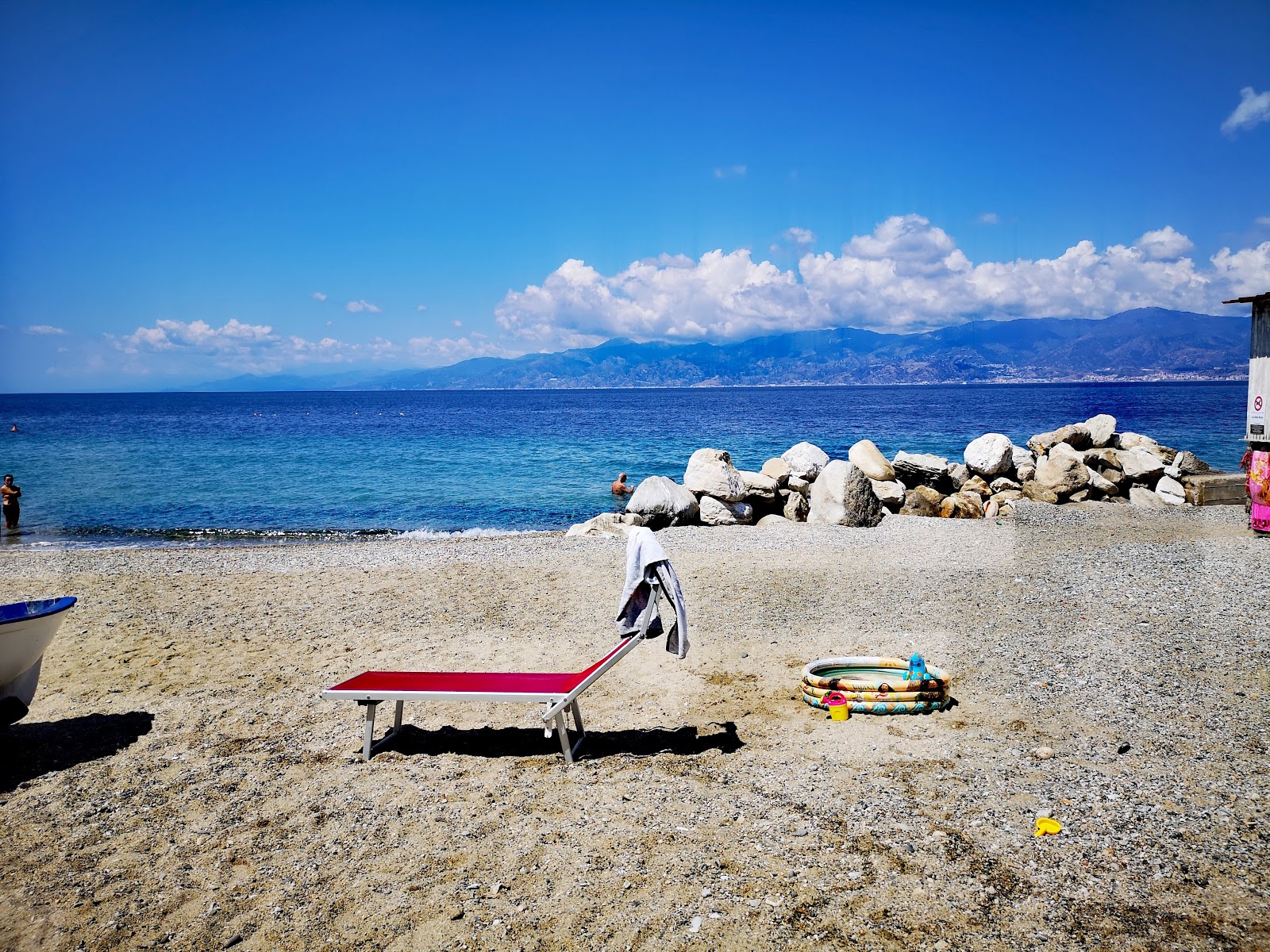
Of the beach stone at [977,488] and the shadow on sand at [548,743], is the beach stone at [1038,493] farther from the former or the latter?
the shadow on sand at [548,743]

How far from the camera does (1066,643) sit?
827cm

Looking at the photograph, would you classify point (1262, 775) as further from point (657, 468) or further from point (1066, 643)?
point (657, 468)

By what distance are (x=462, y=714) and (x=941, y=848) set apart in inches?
167

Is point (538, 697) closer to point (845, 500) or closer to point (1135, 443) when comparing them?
point (845, 500)

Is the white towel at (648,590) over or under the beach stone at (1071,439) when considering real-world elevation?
over

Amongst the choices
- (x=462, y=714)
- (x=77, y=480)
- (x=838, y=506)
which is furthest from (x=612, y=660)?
(x=77, y=480)

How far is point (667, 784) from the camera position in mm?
5527

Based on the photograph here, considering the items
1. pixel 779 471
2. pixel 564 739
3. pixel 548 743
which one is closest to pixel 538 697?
pixel 564 739

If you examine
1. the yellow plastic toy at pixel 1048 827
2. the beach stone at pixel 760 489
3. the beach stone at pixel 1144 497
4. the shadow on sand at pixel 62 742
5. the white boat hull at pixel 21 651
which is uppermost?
the white boat hull at pixel 21 651

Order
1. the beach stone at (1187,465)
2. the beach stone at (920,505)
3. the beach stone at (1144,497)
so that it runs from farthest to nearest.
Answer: the beach stone at (1187,465) < the beach stone at (1144,497) < the beach stone at (920,505)

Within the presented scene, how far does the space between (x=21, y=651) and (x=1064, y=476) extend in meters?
22.1

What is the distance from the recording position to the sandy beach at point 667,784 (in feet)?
13.2

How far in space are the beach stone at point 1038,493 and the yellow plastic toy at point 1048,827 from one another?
1774 cm

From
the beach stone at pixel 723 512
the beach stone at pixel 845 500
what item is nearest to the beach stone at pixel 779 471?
the beach stone at pixel 723 512
